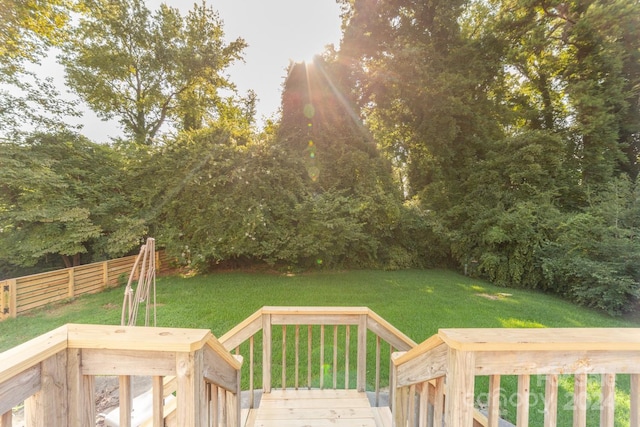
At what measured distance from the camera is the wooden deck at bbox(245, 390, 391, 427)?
2131mm

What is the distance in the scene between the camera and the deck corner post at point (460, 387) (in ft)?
2.95

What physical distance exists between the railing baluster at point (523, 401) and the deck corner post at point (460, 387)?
17 cm

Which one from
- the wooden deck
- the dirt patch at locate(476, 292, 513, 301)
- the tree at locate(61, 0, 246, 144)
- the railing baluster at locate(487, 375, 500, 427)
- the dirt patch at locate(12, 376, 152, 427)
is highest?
the tree at locate(61, 0, 246, 144)

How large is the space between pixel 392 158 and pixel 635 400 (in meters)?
10.2

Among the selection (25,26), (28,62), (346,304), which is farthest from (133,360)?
(28,62)

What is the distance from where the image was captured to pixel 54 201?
6.39 meters

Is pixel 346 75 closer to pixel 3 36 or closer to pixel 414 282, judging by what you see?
pixel 414 282

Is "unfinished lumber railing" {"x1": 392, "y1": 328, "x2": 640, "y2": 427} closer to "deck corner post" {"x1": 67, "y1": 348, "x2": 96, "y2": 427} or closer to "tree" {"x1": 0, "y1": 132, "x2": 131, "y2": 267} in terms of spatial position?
"deck corner post" {"x1": 67, "y1": 348, "x2": 96, "y2": 427}

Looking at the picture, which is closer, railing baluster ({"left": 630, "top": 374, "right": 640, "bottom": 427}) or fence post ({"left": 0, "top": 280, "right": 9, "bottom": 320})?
railing baluster ({"left": 630, "top": 374, "right": 640, "bottom": 427})

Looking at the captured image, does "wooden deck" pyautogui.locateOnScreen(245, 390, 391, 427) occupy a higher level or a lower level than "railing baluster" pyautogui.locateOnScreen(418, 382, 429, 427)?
lower

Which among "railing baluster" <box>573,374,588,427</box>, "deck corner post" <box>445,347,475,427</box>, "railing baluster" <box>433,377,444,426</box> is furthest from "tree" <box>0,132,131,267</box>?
"railing baluster" <box>573,374,588,427</box>

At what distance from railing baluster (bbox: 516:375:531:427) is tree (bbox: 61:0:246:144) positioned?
11452mm

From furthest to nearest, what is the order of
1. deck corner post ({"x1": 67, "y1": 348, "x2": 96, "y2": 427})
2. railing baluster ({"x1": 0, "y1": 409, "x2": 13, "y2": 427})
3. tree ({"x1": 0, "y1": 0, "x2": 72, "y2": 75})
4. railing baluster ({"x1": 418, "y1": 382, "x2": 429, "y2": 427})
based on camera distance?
1. tree ({"x1": 0, "y1": 0, "x2": 72, "y2": 75})
2. railing baluster ({"x1": 418, "y1": 382, "x2": 429, "y2": 427})
3. deck corner post ({"x1": 67, "y1": 348, "x2": 96, "y2": 427})
4. railing baluster ({"x1": 0, "y1": 409, "x2": 13, "y2": 427})

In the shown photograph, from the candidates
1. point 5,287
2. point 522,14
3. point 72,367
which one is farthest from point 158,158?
point 522,14
